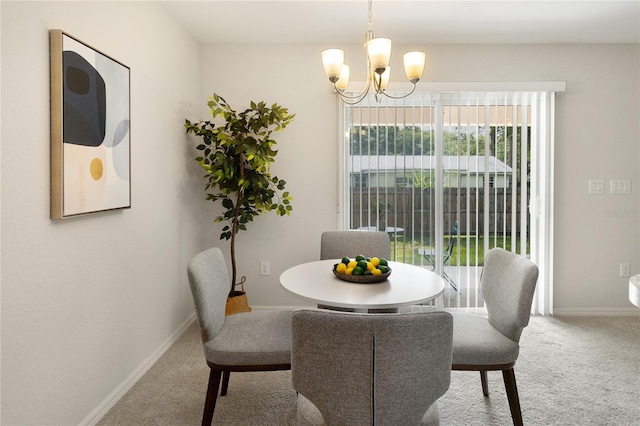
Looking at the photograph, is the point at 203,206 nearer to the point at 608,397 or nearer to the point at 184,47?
the point at 184,47

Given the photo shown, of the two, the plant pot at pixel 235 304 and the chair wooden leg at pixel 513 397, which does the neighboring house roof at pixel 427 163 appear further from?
the chair wooden leg at pixel 513 397

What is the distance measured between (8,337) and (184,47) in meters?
2.52

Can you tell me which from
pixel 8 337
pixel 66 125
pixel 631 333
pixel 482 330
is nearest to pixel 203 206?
pixel 66 125

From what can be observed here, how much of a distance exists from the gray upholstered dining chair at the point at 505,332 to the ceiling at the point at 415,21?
1913 mm

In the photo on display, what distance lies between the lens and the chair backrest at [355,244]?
2867 mm

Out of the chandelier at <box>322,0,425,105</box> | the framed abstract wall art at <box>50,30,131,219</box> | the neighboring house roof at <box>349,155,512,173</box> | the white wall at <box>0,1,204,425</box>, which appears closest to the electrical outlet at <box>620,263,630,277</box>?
the neighboring house roof at <box>349,155,512,173</box>

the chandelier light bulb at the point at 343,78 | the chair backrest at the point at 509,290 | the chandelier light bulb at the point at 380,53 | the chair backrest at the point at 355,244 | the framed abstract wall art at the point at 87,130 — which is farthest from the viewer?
the chair backrest at the point at 355,244

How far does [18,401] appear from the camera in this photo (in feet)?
5.16

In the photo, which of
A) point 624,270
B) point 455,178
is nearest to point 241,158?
point 455,178

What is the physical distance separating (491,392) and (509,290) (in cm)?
80

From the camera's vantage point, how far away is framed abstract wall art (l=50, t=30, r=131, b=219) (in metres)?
1.73

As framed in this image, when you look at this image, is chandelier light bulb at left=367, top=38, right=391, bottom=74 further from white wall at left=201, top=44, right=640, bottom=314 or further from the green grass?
the green grass

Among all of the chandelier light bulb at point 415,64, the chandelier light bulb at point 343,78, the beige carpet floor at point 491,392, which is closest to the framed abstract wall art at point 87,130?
the beige carpet floor at point 491,392

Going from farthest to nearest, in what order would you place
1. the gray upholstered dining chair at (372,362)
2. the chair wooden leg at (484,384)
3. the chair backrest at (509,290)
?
the chair wooden leg at (484,384), the chair backrest at (509,290), the gray upholstered dining chair at (372,362)
